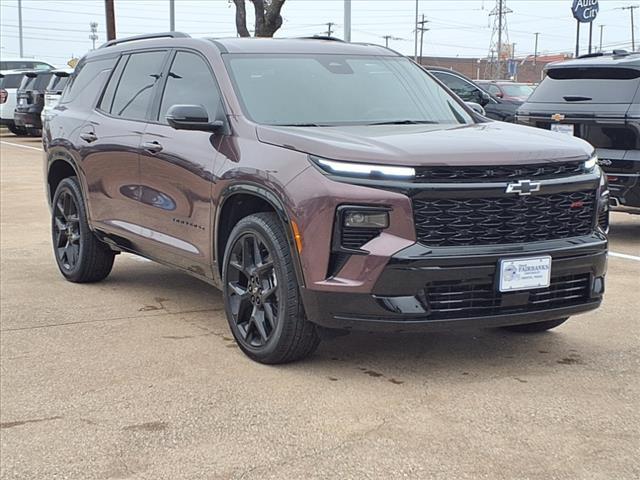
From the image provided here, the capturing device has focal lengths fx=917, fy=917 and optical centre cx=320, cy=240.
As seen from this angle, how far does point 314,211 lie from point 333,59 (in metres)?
1.80

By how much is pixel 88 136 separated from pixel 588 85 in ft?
16.5

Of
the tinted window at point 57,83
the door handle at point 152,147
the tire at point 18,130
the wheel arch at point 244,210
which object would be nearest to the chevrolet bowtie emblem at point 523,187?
the wheel arch at point 244,210

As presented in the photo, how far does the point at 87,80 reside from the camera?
7289 millimetres

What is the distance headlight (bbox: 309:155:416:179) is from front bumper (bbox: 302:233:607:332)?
36 centimetres

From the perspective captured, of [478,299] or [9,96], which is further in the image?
[9,96]

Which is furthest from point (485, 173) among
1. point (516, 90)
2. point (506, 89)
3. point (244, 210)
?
point (516, 90)

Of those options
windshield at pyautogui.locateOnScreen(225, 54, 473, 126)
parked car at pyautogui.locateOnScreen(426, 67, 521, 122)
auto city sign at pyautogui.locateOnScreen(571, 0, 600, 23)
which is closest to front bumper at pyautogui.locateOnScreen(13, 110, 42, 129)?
parked car at pyautogui.locateOnScreen(426, 67, 521, 122)

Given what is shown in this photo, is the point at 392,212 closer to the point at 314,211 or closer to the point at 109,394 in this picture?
the point at 314,211

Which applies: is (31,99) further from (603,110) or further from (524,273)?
(524,273)

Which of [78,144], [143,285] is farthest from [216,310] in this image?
[78,144]

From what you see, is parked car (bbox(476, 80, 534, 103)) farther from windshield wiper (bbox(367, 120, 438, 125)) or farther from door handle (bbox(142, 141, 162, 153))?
door handle (bbox(142, 141, 162, 153))

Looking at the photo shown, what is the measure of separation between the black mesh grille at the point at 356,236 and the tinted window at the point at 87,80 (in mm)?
3305

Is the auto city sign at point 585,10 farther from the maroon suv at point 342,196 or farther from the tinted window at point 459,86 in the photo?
the maroon suv at point 342,196

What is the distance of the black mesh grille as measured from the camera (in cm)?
440
